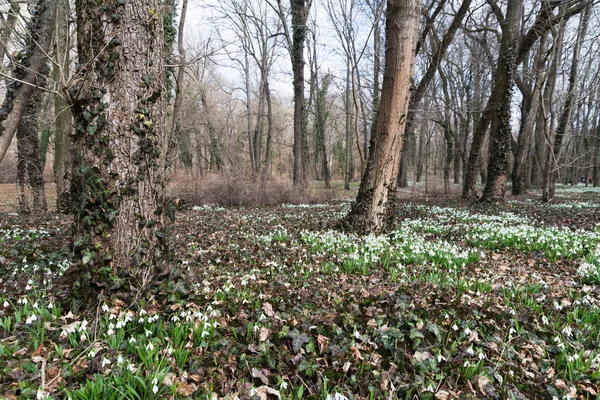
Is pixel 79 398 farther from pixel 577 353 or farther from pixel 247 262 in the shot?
pixel 577 353

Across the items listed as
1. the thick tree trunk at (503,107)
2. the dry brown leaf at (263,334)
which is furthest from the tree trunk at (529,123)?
the dry brown leaf at (263,334)

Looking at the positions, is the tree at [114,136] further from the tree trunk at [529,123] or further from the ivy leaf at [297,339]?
the tree trunk at [529,123]

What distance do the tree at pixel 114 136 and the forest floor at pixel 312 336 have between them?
1.55 ft

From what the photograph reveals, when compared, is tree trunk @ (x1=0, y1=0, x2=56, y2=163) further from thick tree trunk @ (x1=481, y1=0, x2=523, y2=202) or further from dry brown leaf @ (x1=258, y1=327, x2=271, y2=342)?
thick tree trunk @ (x1=481, y1=0, x2=523, y2=202)

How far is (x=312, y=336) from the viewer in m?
2.56

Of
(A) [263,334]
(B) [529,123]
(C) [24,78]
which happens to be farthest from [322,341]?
(B) [529,123]

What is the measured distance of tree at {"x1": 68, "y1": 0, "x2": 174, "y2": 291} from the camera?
2725mm

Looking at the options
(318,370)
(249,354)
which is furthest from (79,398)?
(318,370)

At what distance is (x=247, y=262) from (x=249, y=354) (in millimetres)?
2295

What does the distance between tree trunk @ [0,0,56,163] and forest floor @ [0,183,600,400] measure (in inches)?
105

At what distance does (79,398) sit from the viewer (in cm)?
182

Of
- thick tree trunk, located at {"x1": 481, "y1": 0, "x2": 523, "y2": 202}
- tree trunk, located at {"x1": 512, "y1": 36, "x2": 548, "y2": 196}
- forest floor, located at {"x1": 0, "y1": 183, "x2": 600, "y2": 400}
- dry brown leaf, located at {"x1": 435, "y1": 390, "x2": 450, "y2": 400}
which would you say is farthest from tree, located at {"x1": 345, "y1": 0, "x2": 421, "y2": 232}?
tree trunk, located at {"x1": 512, "y1": 36, "x2": 548, "y2": 196}

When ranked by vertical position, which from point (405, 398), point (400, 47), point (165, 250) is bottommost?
point (405, 398)

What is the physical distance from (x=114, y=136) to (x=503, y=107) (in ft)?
42.7
